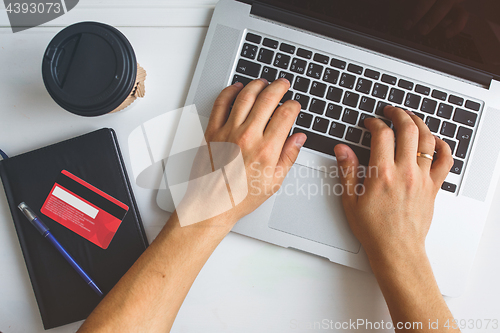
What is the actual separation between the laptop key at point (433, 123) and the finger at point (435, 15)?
0.55 ft

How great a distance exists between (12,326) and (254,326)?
50 cm

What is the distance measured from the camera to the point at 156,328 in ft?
1.76

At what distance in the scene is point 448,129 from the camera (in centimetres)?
64

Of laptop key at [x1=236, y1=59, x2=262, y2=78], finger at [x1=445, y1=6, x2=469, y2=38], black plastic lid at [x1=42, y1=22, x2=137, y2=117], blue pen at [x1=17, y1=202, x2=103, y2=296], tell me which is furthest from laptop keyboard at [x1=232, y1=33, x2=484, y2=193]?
blue pen at [x1=17, y1=202, x2=103, y2=296]

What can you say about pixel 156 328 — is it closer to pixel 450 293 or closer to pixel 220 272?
pixel 220 272

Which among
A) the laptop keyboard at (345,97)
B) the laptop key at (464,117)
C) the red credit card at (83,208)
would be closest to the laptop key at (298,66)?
the laptop keyboard at (345,97)

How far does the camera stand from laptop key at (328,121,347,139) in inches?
24.7

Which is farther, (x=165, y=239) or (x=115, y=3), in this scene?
(x=115, y=3)

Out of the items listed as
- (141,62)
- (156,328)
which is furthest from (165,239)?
(141,62)

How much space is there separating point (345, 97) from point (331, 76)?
0.05m

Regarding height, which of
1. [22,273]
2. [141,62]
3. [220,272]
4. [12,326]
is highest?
[141,62]

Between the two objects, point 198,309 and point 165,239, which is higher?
point 165,239

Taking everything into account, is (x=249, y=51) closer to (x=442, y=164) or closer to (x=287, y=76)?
(x=287, y=76)

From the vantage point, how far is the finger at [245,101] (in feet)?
2.01
